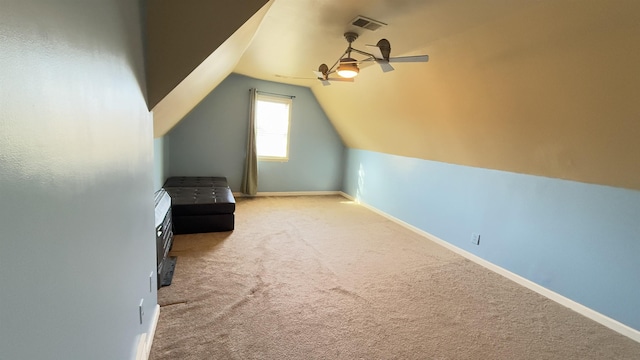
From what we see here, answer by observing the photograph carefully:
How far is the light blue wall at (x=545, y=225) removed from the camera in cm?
226

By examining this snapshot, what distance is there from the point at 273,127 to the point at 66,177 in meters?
5.29

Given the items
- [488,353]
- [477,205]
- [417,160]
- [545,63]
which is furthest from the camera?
[417,160]

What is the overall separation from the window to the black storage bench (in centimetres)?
192

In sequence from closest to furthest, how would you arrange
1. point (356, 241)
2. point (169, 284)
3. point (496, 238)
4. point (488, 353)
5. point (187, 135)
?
1. point (488, 353)
2. point (169, 284)
3. point (496, 238)
4. point (356, 241)
5. point (187, 135)

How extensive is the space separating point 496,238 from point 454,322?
58.6 inches

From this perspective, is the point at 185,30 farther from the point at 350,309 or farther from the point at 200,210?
the point at 200,210

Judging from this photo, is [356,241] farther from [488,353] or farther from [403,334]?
[488,353]

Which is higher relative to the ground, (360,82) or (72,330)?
(360,82)

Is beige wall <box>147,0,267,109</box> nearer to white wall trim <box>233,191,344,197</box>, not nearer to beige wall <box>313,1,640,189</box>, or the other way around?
beige wall <box>313,1,640,189</box>

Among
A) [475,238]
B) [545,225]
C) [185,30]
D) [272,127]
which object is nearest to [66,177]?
[185,30]

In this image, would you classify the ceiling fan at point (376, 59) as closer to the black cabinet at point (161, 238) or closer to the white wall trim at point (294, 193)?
the black cabinet at point (161, 238)

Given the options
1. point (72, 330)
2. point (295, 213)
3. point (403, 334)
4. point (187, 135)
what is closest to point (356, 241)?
point (295, 213)

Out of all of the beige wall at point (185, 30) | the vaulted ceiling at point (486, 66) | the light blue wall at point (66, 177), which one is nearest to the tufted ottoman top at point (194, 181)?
the vaulted ceiling at point (486, 66)

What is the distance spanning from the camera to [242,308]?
2156 mm
